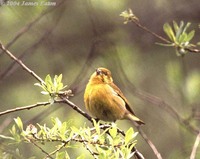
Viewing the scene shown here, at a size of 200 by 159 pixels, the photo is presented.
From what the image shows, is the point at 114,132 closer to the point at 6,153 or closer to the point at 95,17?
the point at 6,153

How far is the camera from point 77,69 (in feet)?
25.4

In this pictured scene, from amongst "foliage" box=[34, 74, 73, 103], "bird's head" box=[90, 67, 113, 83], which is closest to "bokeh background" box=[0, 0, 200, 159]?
"bird's head" box=[90, 67, 113, 83]

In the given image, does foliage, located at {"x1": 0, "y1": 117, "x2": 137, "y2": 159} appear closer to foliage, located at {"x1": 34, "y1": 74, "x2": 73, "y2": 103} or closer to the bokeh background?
foliage, located at {"x1": 34, "y1": 74, "x2": 73, "y2": 103}

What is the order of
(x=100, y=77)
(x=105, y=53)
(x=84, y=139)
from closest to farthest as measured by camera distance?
(x=84, y=139) → (x=100, y=77) → (x=105, y=53)

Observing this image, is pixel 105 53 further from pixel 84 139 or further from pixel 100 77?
pixel 84 139

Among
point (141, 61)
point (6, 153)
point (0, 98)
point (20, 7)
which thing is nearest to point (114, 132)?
point (6, 153)

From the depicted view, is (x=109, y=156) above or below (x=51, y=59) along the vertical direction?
above

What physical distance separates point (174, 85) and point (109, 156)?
266 cm

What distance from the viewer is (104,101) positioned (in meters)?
5.45

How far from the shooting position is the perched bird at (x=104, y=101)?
529 cm

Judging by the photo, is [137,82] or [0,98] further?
[137,82]

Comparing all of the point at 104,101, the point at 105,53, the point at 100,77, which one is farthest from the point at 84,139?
the point at 105,53

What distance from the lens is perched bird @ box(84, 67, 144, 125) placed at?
529cm

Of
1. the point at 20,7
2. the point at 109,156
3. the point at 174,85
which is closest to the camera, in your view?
the point at 109,156
